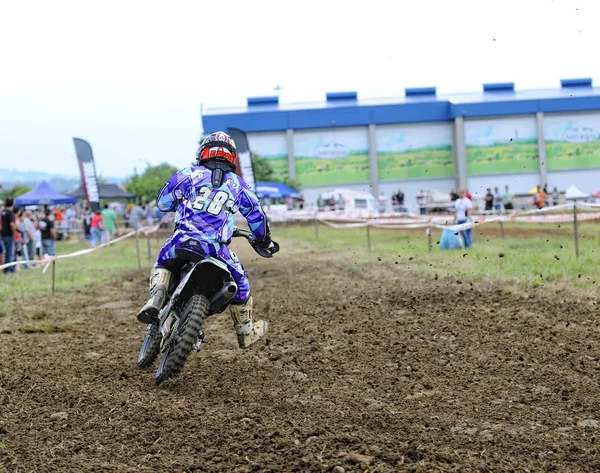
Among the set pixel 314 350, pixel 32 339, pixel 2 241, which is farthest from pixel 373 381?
pixel 2 241

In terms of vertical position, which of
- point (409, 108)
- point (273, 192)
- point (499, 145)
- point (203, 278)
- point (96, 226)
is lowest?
point (96, 226)

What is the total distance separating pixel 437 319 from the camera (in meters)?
8.46

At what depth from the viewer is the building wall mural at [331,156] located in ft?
200

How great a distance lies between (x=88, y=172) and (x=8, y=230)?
11.1 m

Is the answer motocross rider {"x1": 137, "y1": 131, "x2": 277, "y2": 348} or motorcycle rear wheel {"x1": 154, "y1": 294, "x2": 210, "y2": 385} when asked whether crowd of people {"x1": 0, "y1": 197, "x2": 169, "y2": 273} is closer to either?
motocross rider {"x1": 137, "y1": 131, "x2": 277, "y2": 348}

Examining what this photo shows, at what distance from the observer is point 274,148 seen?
6141 centimetres

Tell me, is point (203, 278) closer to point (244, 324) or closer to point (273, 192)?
point (244, 324)

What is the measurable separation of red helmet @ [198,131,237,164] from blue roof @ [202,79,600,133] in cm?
5188

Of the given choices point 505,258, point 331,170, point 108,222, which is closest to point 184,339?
point 505,258

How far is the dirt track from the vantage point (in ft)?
13.3

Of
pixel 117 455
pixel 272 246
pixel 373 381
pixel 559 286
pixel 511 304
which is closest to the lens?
pixel 117 455

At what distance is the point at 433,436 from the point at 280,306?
604cm

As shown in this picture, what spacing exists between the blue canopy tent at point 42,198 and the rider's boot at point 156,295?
34591mm

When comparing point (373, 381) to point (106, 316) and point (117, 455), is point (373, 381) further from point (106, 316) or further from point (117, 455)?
point (106, 316)
